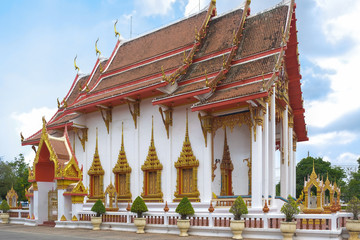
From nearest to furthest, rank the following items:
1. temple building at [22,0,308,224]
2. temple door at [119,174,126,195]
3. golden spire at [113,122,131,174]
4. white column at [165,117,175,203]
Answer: temple building at [22,0,308,224]
white column at [165,117,175,203]
golden spire at [113,122,131,174]
temple door at [119,174,126,195]

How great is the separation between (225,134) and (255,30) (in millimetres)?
4334

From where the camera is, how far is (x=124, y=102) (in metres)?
18.9

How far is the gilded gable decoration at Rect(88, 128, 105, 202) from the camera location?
19469 millimetres

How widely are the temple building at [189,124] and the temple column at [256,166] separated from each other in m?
0.03

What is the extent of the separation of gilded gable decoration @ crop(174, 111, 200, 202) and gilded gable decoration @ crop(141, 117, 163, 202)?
0.95 meters

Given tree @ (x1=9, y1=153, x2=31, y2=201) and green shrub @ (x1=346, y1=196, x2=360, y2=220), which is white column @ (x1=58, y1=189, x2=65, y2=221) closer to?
green shrub @ (x1=346, y1=196, x2=360, y2=220)

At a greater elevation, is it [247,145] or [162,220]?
[247,145]

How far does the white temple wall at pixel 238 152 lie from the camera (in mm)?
17141

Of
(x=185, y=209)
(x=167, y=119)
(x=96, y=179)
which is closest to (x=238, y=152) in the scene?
(x=167, y=119)

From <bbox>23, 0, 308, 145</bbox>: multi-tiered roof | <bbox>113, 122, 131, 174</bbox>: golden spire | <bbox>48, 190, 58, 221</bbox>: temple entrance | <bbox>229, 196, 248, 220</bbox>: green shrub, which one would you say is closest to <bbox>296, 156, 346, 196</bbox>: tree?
<bbox>23, 0, 308, 145</bbox>: multi-tiered roof

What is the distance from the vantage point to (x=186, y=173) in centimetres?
1667

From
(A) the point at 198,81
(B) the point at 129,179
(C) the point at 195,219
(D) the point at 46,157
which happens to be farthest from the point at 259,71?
(D) the point at 46,157

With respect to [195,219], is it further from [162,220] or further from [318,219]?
[318,219]

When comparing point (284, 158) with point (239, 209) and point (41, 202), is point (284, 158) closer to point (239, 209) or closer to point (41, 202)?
point (239, 209)
